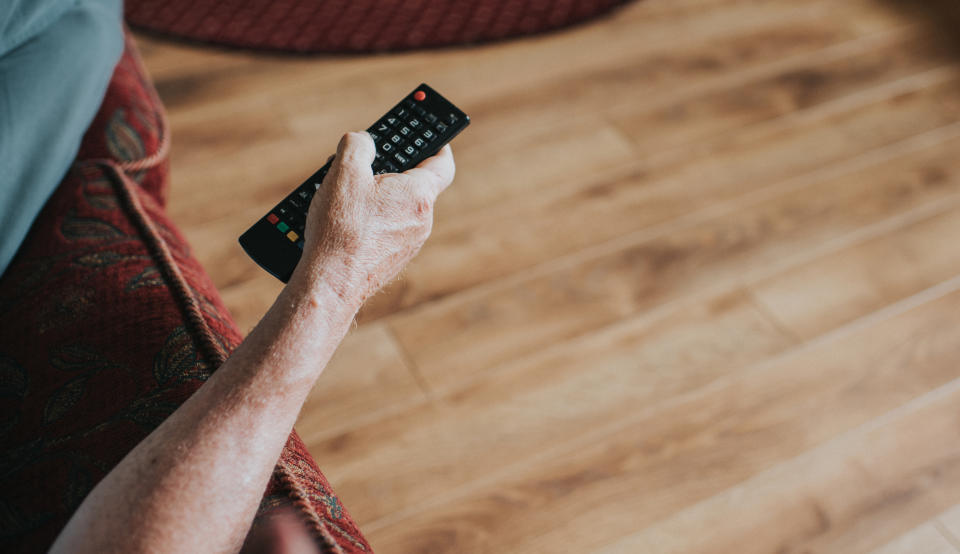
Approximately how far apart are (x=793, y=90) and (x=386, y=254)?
1.17 m

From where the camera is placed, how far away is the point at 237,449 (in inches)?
16.1

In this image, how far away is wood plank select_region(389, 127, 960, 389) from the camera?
1071mm

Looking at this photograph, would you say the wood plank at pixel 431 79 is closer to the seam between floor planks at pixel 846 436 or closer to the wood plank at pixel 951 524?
the seam between floor planks at pixel 846 436

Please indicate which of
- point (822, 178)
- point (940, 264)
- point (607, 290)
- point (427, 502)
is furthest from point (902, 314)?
point (427, 502)

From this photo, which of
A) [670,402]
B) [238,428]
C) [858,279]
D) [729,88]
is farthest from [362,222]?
[729,88]

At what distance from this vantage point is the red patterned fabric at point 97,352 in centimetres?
48

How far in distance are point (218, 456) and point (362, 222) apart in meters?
0.18

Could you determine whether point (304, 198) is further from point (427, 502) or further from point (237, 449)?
point (427, 502)

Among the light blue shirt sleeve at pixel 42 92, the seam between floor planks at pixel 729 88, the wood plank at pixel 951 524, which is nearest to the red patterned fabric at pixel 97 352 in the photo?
the light blue shirt sleeve at pixel 42 92

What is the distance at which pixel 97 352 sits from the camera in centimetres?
54

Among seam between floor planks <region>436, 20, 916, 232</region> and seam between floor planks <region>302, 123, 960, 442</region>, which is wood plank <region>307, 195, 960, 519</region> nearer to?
seam between floor planks <region>302, 123, 960, 442</region>

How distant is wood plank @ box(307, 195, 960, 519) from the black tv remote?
16.7 inches

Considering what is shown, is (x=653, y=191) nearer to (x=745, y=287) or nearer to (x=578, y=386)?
(x=745, y=287)

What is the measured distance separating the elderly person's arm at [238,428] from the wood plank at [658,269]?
552mm
